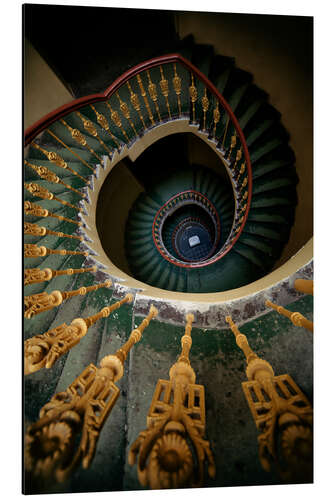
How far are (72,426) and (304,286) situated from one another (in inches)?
78.9

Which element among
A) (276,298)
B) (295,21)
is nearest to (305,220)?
(276,298)

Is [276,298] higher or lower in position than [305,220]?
lower

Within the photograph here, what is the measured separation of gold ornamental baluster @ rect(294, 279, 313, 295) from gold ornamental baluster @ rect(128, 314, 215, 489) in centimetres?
119

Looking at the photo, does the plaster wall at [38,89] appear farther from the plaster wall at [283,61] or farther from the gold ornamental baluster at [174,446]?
the gold ornamental baluster at [174,446]

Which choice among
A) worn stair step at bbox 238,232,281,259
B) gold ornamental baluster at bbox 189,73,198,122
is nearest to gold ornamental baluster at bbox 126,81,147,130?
gold ornamental baluster at bbox 189,73,198,122

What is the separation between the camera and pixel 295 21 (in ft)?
6.79

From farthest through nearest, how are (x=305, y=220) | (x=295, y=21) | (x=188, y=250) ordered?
(x=188, y=250), (x=305, y=220), (x=295, y=21)

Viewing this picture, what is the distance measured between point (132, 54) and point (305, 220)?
351 centimetres

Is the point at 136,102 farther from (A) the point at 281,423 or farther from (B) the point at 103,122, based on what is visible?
(A) the point at 281,423

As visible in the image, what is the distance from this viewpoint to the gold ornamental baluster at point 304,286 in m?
1.92

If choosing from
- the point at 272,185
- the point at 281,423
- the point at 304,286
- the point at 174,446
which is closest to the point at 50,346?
the point at 174,446

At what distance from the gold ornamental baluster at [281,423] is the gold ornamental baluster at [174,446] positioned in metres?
0.36

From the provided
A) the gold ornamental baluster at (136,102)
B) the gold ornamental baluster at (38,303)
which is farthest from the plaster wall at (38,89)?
the gold ornamental baluster at (38,303)
